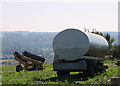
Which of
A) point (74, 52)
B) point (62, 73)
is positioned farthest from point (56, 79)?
point (74, 52)

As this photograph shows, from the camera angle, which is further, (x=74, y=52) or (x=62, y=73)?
(x=62, y=73)

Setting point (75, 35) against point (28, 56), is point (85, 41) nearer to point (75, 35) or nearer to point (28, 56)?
point (75, 35)

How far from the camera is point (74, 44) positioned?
2116cm

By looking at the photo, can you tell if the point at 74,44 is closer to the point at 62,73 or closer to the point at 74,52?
the point at 74,52

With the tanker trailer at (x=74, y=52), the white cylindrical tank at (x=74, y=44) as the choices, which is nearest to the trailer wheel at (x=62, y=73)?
the tanker trailer at (x=74, y=52)

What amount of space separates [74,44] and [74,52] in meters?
0.56

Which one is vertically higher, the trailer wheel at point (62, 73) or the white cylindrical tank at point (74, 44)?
the white cylindrical tank at point (74, 44)

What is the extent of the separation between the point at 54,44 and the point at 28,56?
35.3 feet

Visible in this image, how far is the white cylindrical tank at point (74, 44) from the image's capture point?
68.2 ft

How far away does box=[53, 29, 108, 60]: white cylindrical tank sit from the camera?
68.2ft

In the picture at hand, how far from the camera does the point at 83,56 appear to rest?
2081 cm

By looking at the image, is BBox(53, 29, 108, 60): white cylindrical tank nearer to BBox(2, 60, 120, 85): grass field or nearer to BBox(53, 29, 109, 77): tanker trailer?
BBox(53, 29, 109, 77): tanker trailer

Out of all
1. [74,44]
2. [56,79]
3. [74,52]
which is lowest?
[56,79]

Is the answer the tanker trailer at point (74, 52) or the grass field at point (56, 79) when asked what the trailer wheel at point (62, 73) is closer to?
the tanker trailer at point (74, 52)
